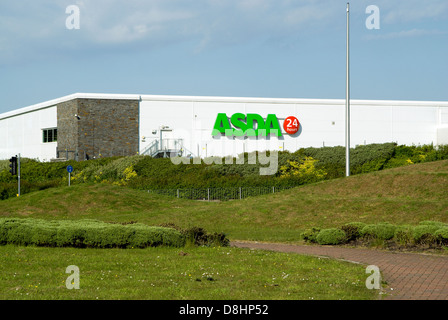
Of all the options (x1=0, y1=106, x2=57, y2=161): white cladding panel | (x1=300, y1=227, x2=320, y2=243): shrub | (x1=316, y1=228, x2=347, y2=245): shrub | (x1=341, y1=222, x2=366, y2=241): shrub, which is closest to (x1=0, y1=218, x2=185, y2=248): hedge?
(x1=300, y1=227, x2=320, y2=243): shrub

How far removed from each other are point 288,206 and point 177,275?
13.7m

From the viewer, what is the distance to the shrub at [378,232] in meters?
15.1

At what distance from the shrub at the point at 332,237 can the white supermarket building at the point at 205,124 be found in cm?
3373

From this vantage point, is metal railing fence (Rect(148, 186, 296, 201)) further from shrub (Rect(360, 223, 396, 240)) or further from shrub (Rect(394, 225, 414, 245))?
shrub (Rect(394, 225, 414, 245))

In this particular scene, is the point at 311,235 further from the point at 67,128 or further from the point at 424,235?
the point at 67,128

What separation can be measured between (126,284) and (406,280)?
190 inches

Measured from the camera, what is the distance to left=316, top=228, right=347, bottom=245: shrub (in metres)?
15.7

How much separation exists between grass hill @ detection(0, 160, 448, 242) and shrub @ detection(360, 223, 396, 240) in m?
2.46

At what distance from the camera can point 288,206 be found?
76.7ft

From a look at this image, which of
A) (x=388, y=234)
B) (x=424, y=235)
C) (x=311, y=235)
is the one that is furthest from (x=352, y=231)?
(x=424, y=235)

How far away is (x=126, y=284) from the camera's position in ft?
30.3

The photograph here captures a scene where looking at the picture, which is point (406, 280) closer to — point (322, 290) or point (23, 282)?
point (322, 290)

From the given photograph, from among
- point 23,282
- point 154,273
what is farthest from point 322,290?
point 23,282
